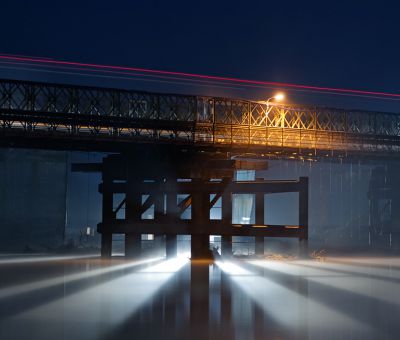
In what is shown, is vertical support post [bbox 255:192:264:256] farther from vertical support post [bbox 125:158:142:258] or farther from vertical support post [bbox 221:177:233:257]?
vertical support post [bbox 125:158:142:258]

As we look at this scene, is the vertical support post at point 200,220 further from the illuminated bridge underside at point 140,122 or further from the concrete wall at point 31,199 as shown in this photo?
the concrete wall at point 31,199

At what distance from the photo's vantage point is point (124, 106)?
36656 mm

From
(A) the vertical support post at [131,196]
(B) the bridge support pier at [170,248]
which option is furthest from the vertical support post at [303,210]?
(A) the vertical support post at [131,196]

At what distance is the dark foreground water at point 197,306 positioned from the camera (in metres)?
10.8

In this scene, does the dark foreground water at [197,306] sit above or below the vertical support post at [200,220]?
below

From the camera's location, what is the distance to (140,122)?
110 ft

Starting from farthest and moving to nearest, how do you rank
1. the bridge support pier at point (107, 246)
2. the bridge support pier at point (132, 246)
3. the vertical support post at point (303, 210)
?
the bridge support pier at point (132, 246)
the bridge support pier at point (107, 246)
the vertical support post at point (303, 210)

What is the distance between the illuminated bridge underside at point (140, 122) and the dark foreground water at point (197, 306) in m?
10.8

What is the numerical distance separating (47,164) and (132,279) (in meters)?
32.3

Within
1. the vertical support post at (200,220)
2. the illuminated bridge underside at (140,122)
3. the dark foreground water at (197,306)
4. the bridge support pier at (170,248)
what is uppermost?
the illuminated bridge underside at (140,122)

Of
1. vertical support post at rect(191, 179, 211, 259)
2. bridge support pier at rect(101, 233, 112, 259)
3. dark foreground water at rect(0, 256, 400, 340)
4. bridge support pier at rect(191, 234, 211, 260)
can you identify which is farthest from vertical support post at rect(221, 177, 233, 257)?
dark foreground water at rect(0, 256, 400, 340)

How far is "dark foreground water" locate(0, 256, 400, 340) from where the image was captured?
10805mm

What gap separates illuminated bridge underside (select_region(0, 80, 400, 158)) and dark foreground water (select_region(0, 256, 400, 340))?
1081 cm

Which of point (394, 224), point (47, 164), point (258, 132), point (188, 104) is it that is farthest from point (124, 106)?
point (394, 224)
